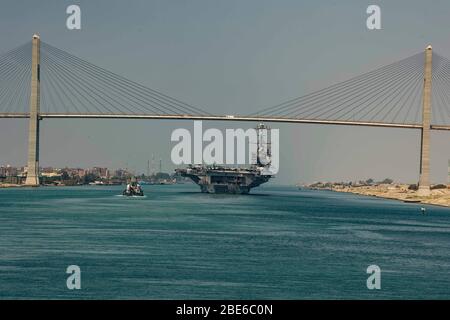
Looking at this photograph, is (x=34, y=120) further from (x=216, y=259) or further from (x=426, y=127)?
(x=216, y=259)

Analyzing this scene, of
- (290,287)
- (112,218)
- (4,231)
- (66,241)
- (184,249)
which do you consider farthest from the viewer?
(112,218)

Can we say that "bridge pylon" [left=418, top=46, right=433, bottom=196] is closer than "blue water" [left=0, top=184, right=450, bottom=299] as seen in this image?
No

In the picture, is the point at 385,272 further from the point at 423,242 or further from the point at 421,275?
the point at 423,242

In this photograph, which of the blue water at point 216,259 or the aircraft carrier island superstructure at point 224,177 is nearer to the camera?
the blue water at point 216,259

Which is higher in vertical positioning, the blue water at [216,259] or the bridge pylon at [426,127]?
the bridge pylon at [426,127]
